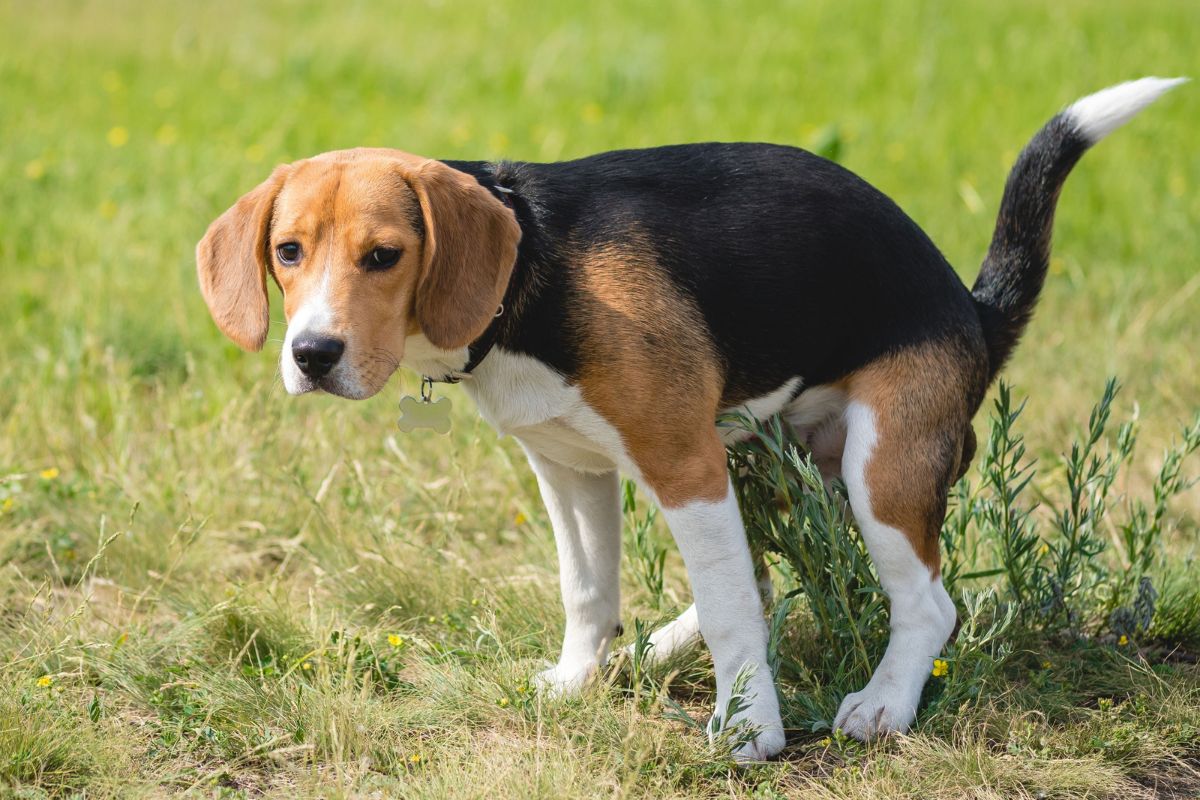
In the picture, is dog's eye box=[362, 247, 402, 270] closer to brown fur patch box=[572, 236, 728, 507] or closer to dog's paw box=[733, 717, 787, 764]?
brown fur patch box=[572, 236, 728, 507]

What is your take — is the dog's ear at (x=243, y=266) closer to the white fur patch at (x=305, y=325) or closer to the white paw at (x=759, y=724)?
the white fur patch at (x=305, y=325)

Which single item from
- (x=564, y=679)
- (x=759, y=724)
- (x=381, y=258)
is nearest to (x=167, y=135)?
(x=564, y=679)

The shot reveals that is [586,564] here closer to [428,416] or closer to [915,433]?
[428,416]

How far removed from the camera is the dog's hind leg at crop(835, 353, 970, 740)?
3598 mm

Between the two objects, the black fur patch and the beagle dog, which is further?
the black fur patch

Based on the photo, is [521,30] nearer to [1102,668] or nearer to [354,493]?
[354,493]

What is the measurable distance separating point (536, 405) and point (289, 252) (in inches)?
27.3

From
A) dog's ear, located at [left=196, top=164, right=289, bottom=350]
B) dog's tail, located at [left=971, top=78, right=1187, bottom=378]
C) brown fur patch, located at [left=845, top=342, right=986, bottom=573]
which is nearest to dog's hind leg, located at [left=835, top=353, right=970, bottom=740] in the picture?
brown fur patch, located at [left=845, top=342, right=986, bottom=573]

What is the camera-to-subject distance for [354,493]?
4.93 m

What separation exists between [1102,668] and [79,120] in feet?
25.2

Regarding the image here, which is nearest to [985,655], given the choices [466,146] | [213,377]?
[213,377]

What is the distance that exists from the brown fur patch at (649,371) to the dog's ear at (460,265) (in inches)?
10.3

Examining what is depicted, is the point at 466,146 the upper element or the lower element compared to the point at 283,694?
upper

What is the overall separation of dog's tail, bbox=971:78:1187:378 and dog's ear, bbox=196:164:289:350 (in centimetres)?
199
